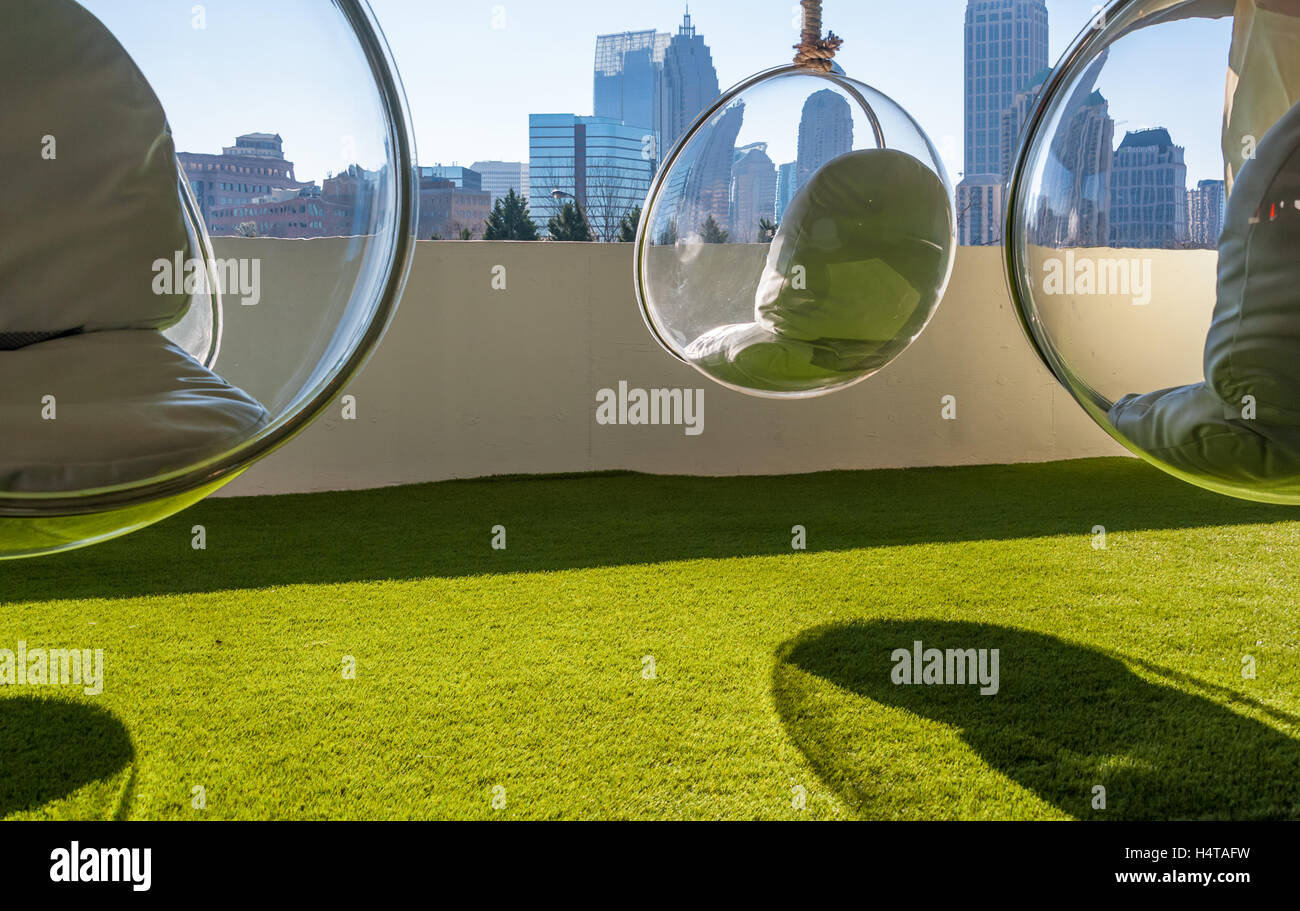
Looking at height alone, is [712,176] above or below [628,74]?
below

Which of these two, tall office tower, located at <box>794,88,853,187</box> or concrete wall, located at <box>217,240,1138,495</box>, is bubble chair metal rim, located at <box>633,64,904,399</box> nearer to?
tall office tower, located at <box>794,88,853,187</box>

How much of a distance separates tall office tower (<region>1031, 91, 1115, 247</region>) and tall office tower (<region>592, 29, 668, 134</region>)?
203 feet

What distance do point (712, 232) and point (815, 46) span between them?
35cm

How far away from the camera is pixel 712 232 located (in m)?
1.72

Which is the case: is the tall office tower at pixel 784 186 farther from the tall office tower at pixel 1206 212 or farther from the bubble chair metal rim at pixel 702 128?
the tall office tower at pixel 1206 212

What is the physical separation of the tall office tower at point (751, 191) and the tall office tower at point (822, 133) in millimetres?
57

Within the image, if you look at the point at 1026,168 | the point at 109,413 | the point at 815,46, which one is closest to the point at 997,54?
the point at 815,46

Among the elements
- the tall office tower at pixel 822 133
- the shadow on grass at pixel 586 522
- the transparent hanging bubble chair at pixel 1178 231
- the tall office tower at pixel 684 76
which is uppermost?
the tall office tower at pixel 684 76

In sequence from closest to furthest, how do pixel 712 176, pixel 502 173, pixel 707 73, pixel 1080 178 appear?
pixel 1080 178 → pixel 712 176 → pixel 707 73 → pixel 502 173

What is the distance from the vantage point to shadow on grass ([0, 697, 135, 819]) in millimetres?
1601

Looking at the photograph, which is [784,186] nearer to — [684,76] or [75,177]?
[75,177]

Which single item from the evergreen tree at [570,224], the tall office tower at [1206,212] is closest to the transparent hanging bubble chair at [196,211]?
the tall office tower at [1206,212]

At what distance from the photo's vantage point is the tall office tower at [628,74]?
62731 mm

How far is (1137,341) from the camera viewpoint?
1.02 meters
